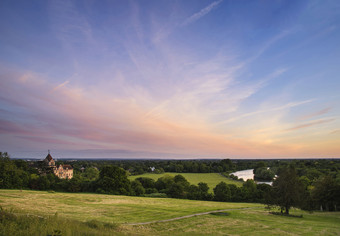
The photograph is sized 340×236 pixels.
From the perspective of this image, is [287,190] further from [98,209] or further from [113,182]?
[113,182]

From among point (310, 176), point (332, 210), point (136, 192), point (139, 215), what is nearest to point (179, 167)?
point (310, 176)

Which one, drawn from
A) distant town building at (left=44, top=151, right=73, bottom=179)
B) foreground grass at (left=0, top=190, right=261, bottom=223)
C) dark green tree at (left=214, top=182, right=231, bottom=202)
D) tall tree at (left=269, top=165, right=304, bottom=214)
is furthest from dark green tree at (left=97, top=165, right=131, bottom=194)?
distant town building at (left=44, top=151, right=73, bottom=179)

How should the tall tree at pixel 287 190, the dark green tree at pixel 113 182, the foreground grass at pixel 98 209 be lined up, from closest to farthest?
the foreground grass at pixel 98 209 < the tall tree at pixel 287 190 < the dark green tree at pixel 113 182

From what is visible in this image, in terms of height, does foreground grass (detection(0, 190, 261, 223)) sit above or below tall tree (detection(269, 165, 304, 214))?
below

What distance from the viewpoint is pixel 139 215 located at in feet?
98.5

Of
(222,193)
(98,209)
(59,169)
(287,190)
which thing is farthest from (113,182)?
(59,169)

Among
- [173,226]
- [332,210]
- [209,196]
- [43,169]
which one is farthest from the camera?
[43,169]

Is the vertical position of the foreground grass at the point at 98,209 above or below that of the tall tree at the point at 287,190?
below

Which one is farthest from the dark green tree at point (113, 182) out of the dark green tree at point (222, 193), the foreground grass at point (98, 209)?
the dark green tree at point (222, 193)

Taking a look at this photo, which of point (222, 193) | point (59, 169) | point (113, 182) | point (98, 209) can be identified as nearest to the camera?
point (98, 209)

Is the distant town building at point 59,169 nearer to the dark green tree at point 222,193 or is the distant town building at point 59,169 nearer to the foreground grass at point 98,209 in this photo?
the foreground grass at point 98,209

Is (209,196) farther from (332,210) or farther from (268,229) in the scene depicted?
(268,229)

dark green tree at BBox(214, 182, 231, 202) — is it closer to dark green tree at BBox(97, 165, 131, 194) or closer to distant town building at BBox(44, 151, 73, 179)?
dark green tree at BBox(97, 165, 131, 194)

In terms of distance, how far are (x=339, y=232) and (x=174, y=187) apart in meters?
47.2
